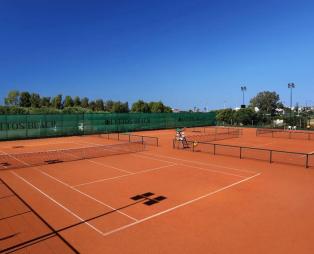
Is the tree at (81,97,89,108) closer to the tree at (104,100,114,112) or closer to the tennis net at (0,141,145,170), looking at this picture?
the tree at (104,100,114,112)

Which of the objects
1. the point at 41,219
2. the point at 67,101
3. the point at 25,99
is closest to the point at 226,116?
the point at 67,101

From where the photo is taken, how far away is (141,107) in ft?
304

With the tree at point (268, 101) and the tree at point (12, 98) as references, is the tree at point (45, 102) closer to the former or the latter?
the tree at point (12, 98)

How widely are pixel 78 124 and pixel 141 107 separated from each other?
5472 cm

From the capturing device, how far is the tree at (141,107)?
303 ft

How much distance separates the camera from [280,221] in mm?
8664

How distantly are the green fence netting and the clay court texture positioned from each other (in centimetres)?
1784

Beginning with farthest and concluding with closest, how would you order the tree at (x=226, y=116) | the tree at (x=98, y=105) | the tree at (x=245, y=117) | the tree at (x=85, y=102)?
the tree at (x=98, y=105) < the tree at (x=85, y=102) < the tree at (x=226, y=116) < the tree at (x=245, y=117)

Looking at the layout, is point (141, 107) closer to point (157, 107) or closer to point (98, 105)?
point (157, 107)

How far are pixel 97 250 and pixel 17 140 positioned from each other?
30.1 m

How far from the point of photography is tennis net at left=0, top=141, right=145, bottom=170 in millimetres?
18031

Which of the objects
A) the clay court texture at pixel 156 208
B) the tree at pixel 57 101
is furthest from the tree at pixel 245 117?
the tree at pixel 57 101

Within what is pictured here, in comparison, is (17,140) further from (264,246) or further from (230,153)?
(264,246)

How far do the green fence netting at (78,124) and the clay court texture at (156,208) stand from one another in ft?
58.5
